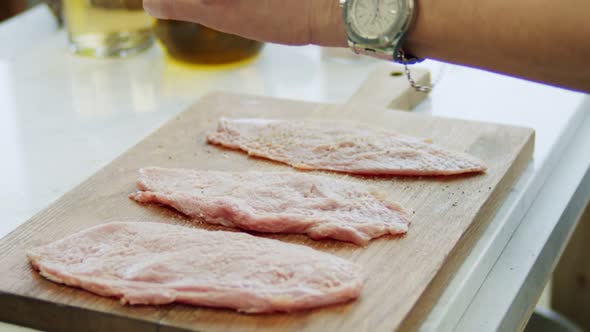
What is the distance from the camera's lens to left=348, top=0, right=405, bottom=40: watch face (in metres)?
1.28

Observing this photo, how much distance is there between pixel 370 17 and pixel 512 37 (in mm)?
232

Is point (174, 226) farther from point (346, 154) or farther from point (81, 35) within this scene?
point (81, 35)

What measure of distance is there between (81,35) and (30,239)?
1.05 meters

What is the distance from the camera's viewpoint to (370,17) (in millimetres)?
1298

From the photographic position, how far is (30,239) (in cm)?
129

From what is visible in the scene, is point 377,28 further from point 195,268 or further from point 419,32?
point 195,268

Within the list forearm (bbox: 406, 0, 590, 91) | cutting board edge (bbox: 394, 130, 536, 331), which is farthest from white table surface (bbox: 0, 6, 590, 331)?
forearm (bbox: 406, 0, 590, 91)

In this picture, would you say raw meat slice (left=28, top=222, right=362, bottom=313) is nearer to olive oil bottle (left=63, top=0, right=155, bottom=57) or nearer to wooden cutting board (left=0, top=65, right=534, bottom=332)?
wooden cutting board (left=0, top=65, right=534, bottom=332)

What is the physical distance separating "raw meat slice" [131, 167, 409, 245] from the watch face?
0.25 meters

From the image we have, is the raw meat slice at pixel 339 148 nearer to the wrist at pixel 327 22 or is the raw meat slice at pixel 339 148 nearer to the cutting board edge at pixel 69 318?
the wrist at pixel 327 22

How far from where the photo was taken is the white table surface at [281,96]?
4.27 feet

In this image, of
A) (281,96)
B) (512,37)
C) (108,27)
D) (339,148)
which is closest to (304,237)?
(339,148)

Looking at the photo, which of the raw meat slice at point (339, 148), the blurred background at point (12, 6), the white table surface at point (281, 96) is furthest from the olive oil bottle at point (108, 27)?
the blurred background at point (12, 6)

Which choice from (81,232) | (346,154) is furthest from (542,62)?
(81,232)
